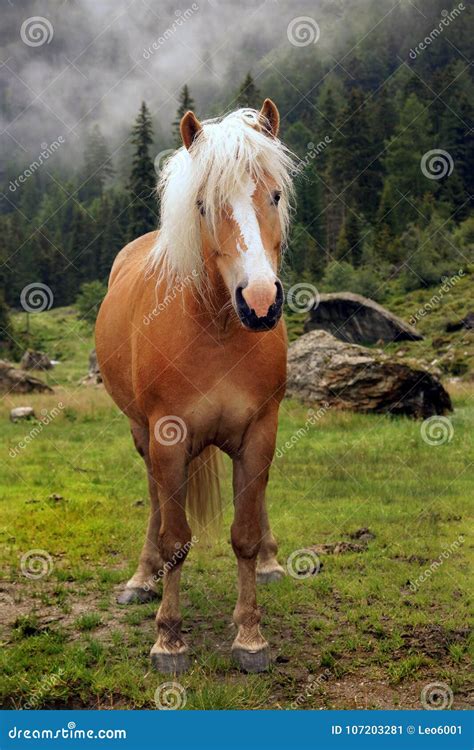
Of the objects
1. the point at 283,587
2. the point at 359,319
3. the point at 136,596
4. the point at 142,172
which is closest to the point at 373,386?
the point at 283,587

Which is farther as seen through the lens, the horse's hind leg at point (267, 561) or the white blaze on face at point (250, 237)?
the horse's hind leg at point (267, 561)

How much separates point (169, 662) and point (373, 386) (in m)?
10.1

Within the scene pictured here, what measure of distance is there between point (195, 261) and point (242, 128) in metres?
0.80

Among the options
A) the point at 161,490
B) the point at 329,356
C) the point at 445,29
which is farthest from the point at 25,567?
the point at 445,29

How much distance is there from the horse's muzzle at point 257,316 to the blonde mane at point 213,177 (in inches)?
22.8

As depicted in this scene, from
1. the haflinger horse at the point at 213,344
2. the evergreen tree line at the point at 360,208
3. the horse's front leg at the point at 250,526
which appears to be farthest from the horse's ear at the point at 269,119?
the evergreen tree line at the point at 360,208

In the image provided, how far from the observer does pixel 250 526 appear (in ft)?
14.5

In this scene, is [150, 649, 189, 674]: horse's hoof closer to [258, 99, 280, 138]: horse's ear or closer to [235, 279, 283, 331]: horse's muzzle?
[235, 279, 283, 331]: horse's muzzle

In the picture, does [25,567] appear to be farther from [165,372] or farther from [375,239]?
[375,239]

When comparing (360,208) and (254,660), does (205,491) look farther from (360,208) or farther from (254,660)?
(360,208)

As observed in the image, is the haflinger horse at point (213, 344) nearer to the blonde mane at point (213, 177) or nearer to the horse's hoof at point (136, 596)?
the blonde mane at point (213, 177)

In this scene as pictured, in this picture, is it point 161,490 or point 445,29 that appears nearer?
point 161,490

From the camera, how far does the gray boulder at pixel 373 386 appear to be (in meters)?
13.6

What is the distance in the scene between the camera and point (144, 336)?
180 inches
